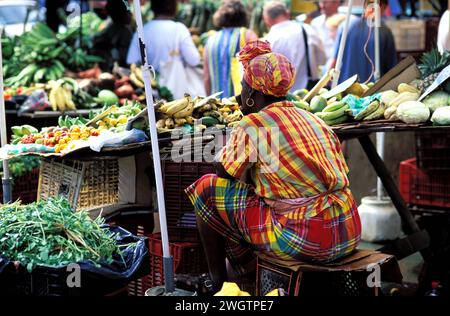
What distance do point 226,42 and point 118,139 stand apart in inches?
140

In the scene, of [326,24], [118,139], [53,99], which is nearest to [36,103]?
[53,99]

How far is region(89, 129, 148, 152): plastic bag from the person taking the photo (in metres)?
4.64

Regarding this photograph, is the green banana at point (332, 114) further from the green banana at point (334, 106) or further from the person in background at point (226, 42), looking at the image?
the person in background at point (226, 42)

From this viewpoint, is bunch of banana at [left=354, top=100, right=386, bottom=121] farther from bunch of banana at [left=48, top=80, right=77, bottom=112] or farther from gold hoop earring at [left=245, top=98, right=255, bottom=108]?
bunch of banana at [left=48, top=80, right=77, bottom=112]

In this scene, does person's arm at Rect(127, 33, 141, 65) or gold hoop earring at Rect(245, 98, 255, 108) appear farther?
person's arm at Rect(127, 33, 141, 65)

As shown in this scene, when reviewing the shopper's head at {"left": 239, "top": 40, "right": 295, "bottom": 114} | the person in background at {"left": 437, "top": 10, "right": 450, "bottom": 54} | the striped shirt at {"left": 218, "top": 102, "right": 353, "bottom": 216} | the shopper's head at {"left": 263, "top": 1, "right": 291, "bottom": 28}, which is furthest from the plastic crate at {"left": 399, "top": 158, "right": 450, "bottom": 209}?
the shopper's head at {"left": 263, "top": 1, "right": 291, "bottom": 28}

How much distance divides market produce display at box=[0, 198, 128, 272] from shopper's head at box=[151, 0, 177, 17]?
16.4 feet

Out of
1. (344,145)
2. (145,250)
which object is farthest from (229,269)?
(344,145)

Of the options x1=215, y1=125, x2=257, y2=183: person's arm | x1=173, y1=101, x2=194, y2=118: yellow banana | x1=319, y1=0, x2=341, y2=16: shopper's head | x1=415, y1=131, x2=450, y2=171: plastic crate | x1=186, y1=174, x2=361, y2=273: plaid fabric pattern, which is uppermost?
x1=319, y1=0, x2=341, y2=16: shopper's head

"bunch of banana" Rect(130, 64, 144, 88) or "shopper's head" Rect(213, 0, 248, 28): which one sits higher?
"shopper's head" Rect(213, 0, 248, 28)

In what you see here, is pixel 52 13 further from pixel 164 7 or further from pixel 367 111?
pixel 367 111

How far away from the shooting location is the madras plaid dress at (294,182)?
403 centimetres
